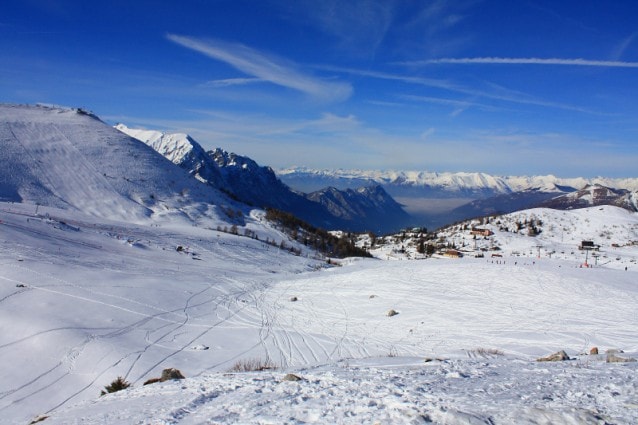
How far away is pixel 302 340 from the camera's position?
836 inches

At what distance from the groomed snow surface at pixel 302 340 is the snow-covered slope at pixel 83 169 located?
46.5 meters

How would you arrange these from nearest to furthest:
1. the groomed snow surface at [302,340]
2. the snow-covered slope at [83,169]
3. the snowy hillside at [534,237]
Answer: the groomed snow surface at [302,340] → the snow-covered slope at [83,169] → the snowy hillside at [534,237]

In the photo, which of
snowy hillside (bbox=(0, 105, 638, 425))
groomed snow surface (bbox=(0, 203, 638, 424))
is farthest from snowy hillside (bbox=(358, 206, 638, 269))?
groomed snow surface (bbox=(0, 203, 638, 424))

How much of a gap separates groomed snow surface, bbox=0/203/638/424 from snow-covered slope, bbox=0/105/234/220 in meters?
46.5

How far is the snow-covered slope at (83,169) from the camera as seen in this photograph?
89750mm

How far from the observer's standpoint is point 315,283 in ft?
134

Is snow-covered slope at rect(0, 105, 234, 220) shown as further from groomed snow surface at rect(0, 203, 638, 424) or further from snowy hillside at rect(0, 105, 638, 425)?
groomed snow surface at rect(0, 203, 638, 424)

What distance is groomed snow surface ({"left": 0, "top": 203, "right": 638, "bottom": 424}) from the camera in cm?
787

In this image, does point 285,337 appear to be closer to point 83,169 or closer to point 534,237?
point 83,169

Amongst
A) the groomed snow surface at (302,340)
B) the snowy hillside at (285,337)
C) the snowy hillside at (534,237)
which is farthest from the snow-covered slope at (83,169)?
the snowy hillside at (534,237)

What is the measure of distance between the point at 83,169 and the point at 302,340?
107170 millimetres

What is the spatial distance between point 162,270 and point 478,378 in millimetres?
36061

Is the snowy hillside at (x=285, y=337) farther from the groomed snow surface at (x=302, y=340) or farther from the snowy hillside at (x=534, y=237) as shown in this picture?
the snowy hillside at (x=534, y=237)

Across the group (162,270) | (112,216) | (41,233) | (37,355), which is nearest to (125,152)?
(112,216)
